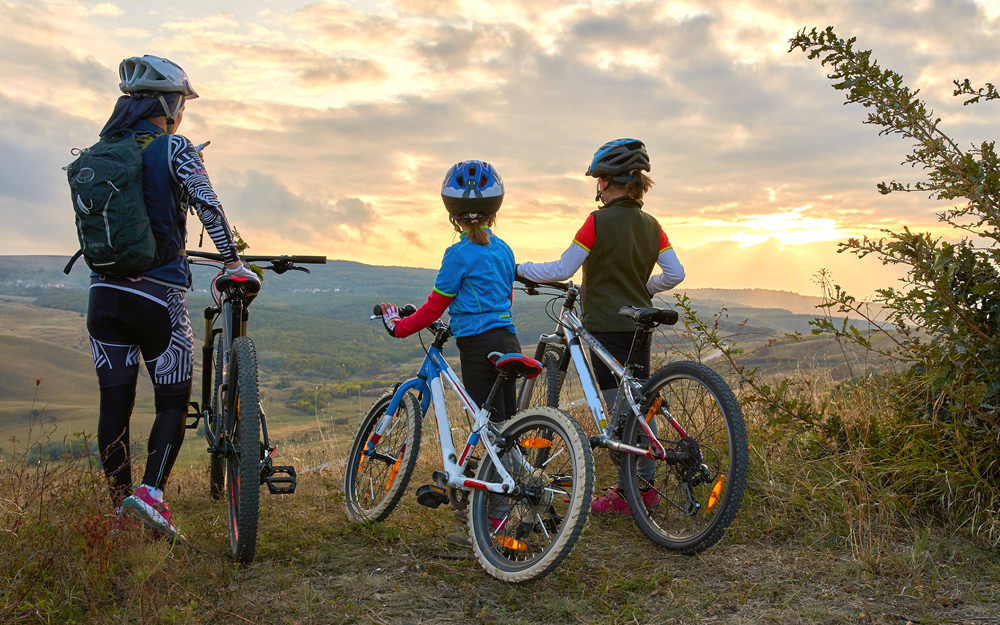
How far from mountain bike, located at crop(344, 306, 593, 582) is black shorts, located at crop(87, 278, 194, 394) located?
46.9 inches

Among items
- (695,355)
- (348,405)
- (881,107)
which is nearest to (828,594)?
(695,355)

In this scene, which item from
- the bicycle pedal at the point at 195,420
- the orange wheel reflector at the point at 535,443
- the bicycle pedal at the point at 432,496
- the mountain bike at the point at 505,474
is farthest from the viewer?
the bicycle pedal at the point at 195,420

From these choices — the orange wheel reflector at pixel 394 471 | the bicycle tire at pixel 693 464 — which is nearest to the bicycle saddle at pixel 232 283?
the orange wheel reflector at pixel 394 471

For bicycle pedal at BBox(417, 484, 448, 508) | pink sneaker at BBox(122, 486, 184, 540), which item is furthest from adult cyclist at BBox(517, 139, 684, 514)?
pink sneaker at BBox(122, 486, 184, 540)

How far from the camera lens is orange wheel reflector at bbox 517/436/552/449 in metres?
3.48

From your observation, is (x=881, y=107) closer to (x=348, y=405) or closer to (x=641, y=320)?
(x=641, y=320)

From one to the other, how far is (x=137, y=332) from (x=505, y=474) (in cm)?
229

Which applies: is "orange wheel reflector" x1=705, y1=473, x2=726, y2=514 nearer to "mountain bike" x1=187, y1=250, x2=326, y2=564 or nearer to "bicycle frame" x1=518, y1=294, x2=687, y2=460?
"bicycle frame" x1=518, y1=294, x2=687, y2=460

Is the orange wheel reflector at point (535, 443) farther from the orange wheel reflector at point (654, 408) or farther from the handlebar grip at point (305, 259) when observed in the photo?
the handlebar grip at point (305, 259)

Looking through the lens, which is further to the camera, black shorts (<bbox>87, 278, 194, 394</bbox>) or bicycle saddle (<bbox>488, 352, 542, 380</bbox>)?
black shorts (<bbox>87, 278, 194, 394</bbox>)

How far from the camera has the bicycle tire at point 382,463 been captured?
13.8 ft

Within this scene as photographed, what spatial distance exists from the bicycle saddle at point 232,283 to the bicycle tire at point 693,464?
2462 millimetres

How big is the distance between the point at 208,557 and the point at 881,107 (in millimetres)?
5095

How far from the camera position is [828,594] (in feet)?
10.7
